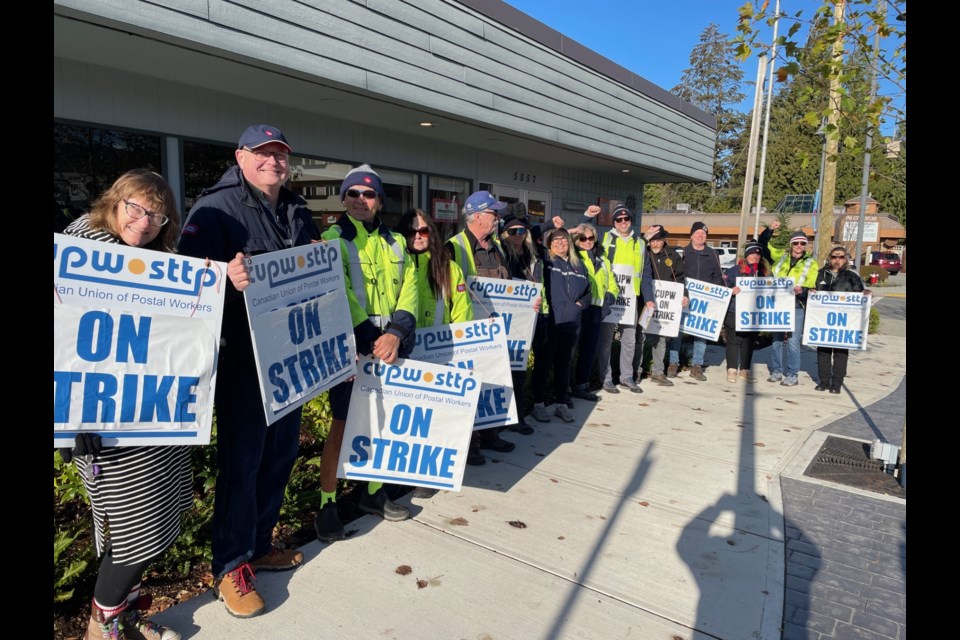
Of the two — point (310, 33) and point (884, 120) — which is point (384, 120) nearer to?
point (310, 33)

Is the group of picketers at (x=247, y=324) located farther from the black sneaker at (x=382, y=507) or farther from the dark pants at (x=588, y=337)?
the dark pants at (x=588, y=337)

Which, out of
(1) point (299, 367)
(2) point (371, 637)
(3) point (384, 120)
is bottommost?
(2) point (371, 637)

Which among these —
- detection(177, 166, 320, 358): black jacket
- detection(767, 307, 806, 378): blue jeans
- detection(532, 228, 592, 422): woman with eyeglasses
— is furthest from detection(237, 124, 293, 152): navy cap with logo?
detection(767, 307, 806, 378): blue jeans

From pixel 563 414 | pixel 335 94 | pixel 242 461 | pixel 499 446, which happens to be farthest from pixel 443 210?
pixel 242 461

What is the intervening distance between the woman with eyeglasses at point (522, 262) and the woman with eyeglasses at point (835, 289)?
4.57 metres

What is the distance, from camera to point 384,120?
855 cm

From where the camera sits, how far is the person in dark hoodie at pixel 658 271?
7.36 m

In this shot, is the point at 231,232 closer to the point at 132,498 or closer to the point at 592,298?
the point at 132,498

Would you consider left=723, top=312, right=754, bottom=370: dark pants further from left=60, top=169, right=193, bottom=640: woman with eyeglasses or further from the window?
the window

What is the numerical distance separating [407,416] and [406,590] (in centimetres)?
98

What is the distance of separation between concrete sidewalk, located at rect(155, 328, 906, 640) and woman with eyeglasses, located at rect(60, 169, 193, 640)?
1.53 feet

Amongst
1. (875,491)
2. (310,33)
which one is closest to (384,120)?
(310,33)

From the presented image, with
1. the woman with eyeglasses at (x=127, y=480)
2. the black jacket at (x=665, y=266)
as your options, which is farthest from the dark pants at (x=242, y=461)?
the black jacket at (x=665, y=266)

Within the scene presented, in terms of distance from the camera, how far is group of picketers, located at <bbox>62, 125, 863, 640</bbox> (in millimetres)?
2338
